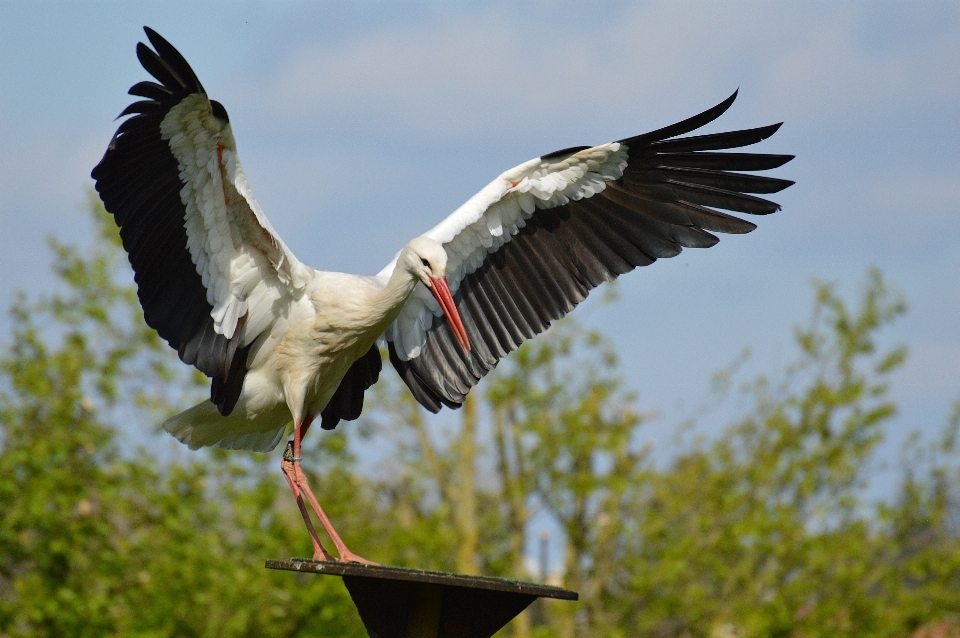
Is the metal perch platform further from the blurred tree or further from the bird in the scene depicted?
the blurred tree

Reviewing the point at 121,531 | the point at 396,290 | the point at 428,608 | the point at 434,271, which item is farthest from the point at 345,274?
the point at 121,531

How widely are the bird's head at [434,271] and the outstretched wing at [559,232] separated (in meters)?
0.44

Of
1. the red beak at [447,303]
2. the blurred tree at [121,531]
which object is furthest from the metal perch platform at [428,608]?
the blurred tree at [121,531]

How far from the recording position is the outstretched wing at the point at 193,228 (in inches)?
179

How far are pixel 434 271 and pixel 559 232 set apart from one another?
3.56 feet

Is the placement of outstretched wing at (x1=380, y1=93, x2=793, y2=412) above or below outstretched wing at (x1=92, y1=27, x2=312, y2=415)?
above

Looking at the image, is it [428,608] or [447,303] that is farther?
[447,303]

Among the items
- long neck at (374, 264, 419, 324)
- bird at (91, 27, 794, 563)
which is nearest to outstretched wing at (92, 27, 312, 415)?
bird at (91, 27, 794, 563)

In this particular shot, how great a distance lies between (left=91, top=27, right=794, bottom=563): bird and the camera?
4727 mm

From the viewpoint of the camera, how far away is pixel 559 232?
5914 mm

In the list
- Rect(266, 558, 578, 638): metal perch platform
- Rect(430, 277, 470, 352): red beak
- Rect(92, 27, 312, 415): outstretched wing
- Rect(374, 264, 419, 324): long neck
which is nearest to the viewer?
Rect(266, 558, 578, 638): metal perch platform

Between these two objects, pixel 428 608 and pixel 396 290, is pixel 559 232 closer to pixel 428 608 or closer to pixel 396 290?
pixel 396 290

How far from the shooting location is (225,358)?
17.0 ft

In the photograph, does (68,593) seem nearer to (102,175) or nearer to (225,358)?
(225,358)
